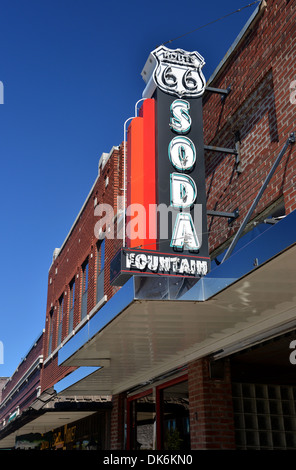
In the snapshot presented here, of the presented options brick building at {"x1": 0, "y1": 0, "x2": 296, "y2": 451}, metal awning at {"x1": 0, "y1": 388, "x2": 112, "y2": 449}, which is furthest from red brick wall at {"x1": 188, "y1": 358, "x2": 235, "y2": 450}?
metal awning at {"x1": 0, "y1": 388, "x2": 112, "y2": 449}

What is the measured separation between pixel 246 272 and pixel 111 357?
5.43 m

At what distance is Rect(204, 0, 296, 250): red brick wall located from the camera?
9125mm

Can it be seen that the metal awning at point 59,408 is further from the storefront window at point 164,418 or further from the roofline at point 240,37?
the roofline at point 240,37

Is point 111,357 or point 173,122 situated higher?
point 173,122

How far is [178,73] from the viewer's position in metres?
10.8

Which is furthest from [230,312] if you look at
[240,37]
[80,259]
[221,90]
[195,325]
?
[80,259]

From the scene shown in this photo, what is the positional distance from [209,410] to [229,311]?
111 inches

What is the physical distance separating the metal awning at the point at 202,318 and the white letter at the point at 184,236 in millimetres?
1337

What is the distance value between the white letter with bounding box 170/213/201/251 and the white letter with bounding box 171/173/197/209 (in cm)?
33

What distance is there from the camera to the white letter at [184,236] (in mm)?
9039
